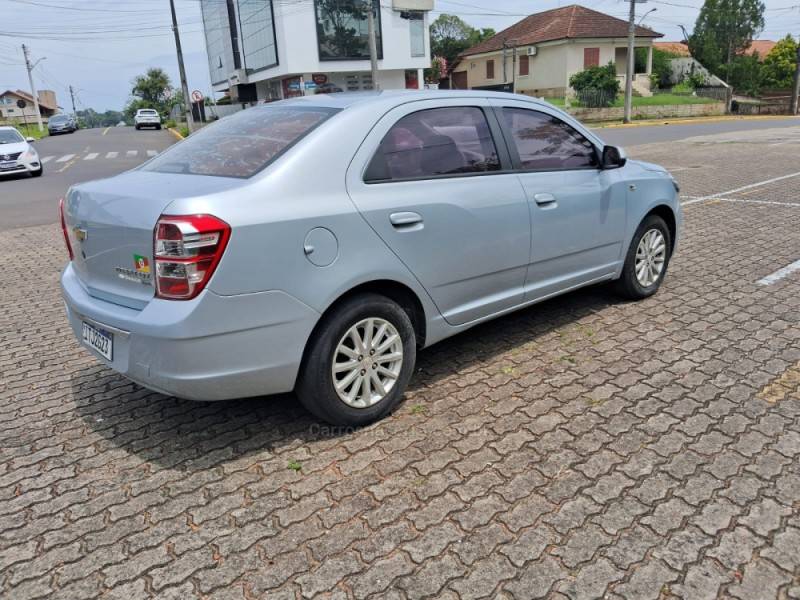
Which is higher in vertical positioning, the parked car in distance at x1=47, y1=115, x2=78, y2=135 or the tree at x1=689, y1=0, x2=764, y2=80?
the tree at x1=689, y1=0, x2=764, y2=80

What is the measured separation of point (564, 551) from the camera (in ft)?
8.34

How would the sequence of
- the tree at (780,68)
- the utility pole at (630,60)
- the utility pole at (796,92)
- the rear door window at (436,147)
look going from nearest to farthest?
the rear door window at (436,147) < the utility pole at (630,60) < the utility pole at (796,92) < the tree at (780,68)

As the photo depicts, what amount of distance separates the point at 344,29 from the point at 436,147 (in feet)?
145

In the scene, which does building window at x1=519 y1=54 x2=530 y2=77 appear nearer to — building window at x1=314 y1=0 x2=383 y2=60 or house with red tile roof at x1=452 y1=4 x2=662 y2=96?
house with red tile roof at x1=452 y1=4 x2=662 y2=96

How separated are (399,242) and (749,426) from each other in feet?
6.81

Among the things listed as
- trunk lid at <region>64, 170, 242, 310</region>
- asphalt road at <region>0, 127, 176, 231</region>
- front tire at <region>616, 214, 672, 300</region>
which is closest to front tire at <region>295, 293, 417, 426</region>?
trunk lid at <region>64, 170, 242, 310</region>

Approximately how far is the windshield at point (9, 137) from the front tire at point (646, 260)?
1860cm

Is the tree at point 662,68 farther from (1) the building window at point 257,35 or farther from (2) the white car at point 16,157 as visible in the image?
(2) the white car at point 16,157

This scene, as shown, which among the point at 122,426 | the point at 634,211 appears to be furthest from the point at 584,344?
the point at 122,426

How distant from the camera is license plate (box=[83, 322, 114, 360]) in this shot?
Answer: 3.16 meters

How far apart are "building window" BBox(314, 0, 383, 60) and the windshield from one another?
27.9 metres

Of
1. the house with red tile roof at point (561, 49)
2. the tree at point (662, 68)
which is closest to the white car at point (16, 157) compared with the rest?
the house with red tile roof at point (561, 49)

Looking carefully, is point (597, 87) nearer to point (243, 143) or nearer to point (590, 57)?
point (590, 57)

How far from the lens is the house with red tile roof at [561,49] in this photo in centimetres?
4847
